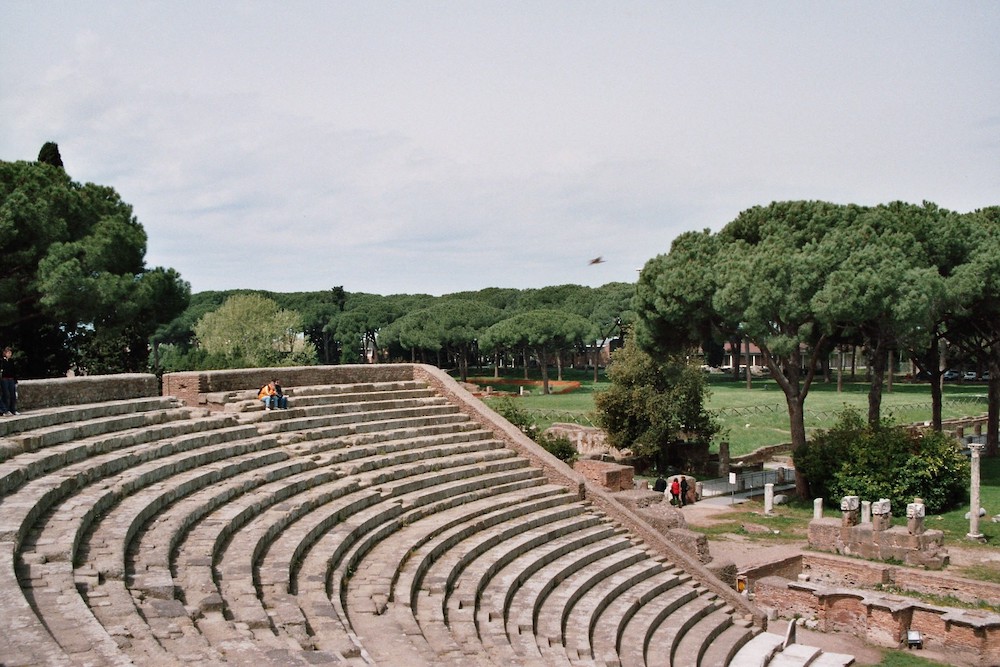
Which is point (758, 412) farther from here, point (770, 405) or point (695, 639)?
point (695, 639)

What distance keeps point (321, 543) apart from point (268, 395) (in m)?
6.19

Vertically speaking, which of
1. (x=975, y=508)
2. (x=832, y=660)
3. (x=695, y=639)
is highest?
(x=975, y=508)

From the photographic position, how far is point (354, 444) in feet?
55.9

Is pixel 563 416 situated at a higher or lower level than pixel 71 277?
lower

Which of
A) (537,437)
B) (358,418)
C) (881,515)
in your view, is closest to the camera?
(358,418)

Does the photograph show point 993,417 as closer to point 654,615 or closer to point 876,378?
point 876,378

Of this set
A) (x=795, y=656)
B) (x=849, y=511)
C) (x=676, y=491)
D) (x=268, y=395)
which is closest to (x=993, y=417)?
(x=849, y=511)

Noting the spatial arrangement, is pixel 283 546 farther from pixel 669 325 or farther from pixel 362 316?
pixel 362 316

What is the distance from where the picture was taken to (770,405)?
50281mm

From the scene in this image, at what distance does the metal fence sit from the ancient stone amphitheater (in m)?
11.2

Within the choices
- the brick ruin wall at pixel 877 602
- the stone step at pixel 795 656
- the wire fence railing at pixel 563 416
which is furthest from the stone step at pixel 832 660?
the wire fence railing at pixel 563 416

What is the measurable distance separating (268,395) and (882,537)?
13.8 metres

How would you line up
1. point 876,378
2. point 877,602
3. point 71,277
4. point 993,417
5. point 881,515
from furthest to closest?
point 993,417, point 876,378, point 71,277, point 881,515, point 877,602

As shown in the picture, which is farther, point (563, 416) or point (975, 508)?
point (563, 416)
